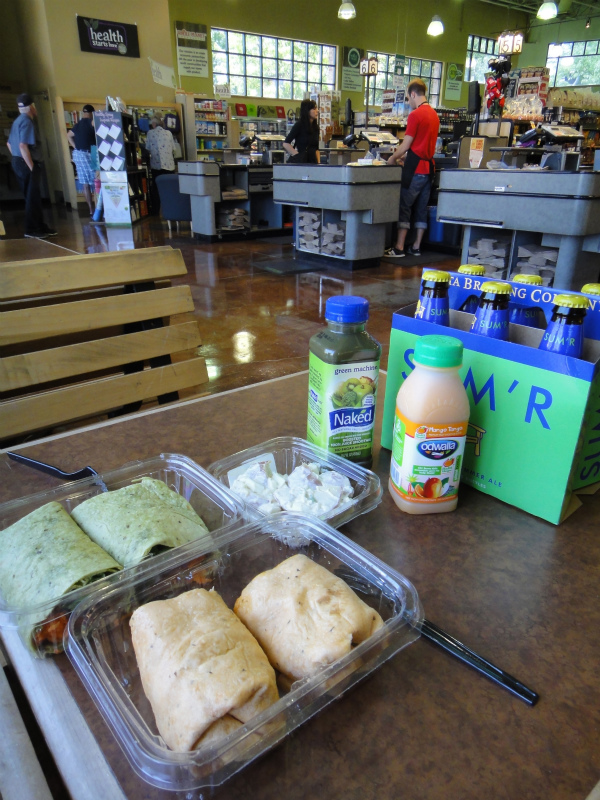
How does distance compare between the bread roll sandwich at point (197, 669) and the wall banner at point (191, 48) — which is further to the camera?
the wall banner at point (191, 48)

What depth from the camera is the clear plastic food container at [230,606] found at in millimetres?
427

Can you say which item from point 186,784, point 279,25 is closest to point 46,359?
point 186,784

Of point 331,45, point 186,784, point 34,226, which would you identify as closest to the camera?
point 186,784

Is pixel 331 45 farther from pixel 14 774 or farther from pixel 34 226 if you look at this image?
pixel 14 774

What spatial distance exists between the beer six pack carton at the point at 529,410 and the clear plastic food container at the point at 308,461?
0.17m

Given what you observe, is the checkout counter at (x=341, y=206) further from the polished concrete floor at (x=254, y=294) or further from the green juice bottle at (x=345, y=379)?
the green juice bottle at (x=345, y=379)

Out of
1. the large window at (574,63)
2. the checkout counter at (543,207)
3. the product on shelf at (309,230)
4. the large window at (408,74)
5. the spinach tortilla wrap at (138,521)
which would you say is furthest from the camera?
the large window at (574,63)

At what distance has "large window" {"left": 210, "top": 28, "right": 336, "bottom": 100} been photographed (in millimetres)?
13384

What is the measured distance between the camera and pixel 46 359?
1.48m

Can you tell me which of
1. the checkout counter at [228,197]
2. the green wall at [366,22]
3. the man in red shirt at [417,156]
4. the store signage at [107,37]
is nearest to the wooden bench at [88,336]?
the man in red shirt at [417,156]

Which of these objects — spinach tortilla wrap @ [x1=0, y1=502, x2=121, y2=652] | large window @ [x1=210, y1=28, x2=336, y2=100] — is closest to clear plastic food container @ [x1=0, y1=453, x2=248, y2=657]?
spinach tortilla wrap @ [x1=0, y1=502, x2=121, y2=652]

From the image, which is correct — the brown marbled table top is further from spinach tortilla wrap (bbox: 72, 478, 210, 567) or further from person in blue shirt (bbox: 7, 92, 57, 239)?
person in blue shirt (bbox: 7, 92, 57, 239)

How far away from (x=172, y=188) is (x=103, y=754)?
8728 mm

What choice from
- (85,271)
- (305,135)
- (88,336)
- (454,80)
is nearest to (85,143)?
(305,135)
